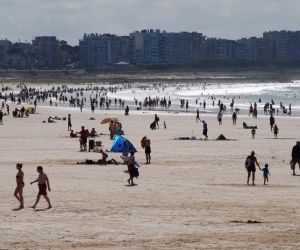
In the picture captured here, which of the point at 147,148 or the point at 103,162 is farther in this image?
the point at 147,148

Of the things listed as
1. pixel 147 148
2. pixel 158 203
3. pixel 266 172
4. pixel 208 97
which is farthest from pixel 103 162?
pixel 208 97

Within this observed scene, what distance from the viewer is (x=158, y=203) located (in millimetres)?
17781

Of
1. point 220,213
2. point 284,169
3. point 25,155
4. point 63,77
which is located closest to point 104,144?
point 25,155

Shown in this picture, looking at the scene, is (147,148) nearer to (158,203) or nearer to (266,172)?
(266,172)

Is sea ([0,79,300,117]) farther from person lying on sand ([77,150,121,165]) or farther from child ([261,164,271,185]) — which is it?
child ([261,164,271,185])

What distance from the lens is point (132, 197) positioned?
18656 mm

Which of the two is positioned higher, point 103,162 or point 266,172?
point 266,172

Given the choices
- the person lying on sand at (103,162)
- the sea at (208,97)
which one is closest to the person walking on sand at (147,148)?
the person lying on sand at (103,162)

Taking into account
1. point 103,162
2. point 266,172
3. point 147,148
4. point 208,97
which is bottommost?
point 208,97

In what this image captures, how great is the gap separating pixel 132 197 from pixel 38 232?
441 centimetres

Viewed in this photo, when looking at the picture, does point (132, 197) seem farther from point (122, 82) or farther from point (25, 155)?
point (122, 82)

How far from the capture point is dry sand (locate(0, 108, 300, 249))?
1394cm

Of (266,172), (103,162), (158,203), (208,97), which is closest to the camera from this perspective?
(158,203)

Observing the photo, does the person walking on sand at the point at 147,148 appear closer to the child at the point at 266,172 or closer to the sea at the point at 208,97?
the child at the point at 266,172
